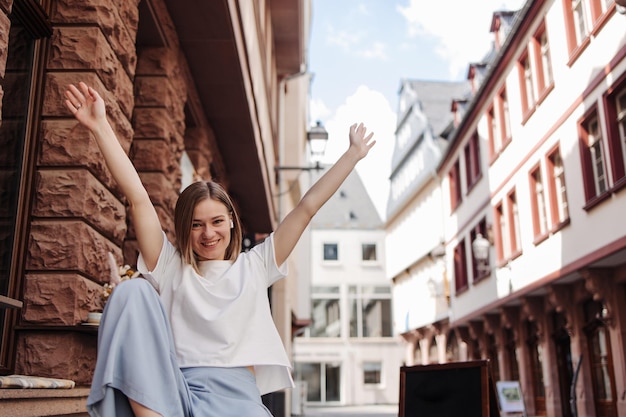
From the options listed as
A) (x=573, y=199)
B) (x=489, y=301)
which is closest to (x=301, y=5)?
(x=573, y=199)

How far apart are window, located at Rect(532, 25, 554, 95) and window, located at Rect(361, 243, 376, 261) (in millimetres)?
30277

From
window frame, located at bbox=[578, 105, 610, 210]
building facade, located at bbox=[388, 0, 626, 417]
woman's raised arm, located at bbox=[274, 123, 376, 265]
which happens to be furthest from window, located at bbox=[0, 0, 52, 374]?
window frame, located at bbox=[578, 105, 610, 210]

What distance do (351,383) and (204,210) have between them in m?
43.7

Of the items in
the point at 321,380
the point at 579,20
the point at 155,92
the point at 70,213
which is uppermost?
the point at 579,20

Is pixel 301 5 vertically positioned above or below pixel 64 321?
above

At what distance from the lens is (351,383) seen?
147 ft

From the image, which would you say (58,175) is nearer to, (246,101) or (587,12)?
(246,101)

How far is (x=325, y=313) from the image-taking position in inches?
1864

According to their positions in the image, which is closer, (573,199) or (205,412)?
(205,412)

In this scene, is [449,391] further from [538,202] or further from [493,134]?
[493,134]

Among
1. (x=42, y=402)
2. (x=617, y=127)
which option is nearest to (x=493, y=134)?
(x=617, y=127)

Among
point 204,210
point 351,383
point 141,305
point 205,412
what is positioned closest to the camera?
point 141,305

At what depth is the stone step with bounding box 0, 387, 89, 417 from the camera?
2652mm

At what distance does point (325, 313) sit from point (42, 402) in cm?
4478
